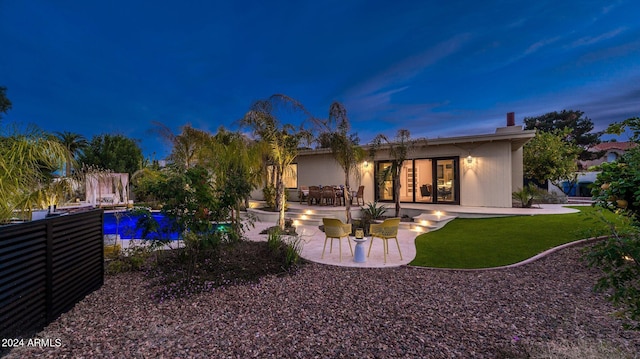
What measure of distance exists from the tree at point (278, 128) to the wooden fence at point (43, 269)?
5.56m

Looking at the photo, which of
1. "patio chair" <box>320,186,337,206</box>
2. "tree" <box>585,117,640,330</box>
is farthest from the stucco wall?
"tree" <box>585,117,640,330</box>

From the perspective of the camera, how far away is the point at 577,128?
29656 millimetres

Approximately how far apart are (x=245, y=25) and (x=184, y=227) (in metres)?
14.3

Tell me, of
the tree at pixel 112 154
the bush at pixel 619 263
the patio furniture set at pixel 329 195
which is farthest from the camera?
the tree at pixel 112 154

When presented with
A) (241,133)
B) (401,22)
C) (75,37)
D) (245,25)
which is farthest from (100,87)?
(401,22)

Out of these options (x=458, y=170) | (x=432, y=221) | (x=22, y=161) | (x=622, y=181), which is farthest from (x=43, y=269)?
(x=458, y=170)

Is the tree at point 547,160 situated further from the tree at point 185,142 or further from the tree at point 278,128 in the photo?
the tree at point 185,142

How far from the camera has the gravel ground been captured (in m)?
2.71

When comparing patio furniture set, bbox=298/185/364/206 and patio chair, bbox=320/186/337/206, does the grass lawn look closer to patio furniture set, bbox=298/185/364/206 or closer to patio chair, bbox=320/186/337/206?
patio furniture set, bbox=298/185/364/206

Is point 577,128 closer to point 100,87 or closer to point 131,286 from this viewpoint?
point 131,286

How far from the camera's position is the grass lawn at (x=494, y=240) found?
18.7 feet

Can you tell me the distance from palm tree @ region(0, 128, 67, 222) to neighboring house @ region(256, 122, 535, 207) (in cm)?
772

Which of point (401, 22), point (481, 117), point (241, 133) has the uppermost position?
point (401, 22)

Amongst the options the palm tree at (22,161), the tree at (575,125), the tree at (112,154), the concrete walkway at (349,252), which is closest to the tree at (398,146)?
the concrete walkway at (349,252)
